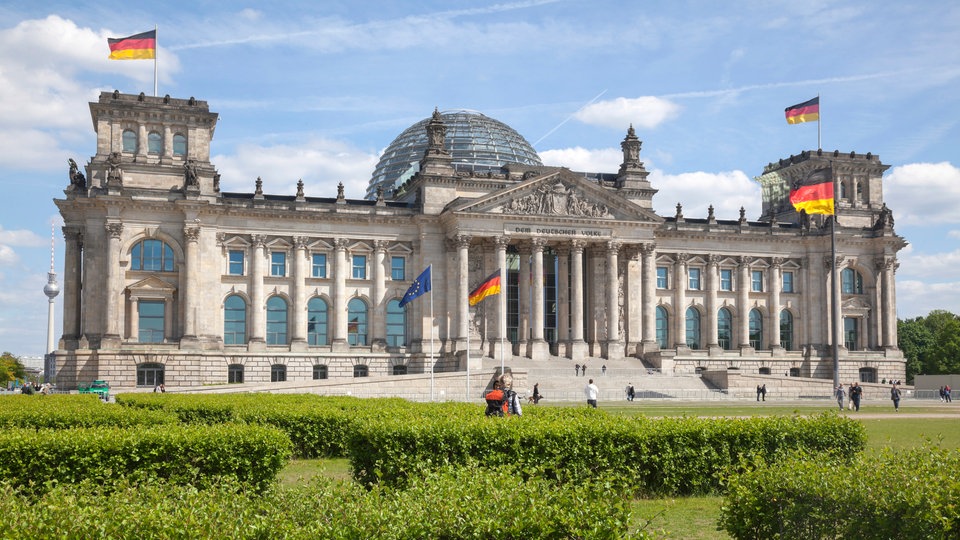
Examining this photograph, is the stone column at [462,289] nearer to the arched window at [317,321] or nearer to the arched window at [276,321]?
the arched window at [317,321]

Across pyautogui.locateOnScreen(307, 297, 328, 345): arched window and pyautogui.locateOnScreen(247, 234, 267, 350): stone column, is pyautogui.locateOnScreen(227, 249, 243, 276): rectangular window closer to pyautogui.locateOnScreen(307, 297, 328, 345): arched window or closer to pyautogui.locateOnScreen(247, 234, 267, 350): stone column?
pyautogui.locateOnScreen(247, 234, 267, 350): stone column

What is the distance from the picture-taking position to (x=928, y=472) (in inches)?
498

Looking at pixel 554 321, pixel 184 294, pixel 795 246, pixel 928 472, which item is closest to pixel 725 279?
pixel 795 246

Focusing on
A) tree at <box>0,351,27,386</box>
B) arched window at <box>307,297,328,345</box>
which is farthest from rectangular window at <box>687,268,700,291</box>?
tree at <box>0,351,27,386</box>

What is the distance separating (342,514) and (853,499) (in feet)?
21.4

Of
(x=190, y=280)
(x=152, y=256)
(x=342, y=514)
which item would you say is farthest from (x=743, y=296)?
(x=342, y=514)

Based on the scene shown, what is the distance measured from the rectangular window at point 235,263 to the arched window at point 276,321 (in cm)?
363

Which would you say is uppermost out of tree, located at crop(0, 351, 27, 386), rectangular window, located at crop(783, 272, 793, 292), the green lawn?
rectangular window, located at crop(783, 272, 793, 292)

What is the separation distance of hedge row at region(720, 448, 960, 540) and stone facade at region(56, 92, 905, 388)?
2227 inches

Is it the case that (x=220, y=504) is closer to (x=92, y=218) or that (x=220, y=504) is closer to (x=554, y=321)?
(x=92, y=218)

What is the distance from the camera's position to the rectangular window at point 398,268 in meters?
84.1

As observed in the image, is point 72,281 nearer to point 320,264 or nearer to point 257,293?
point 257,293

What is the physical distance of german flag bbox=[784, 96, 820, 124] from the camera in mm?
79312

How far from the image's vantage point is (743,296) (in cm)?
9475
